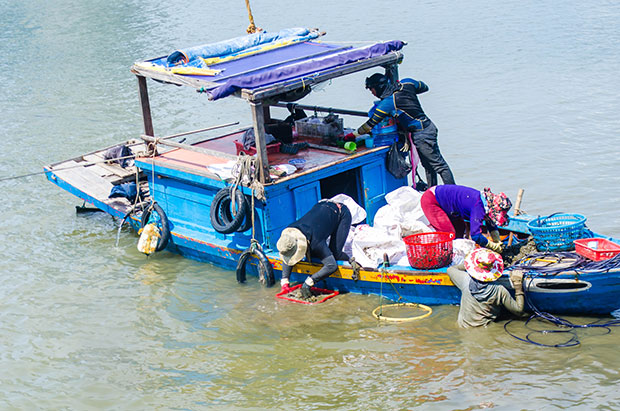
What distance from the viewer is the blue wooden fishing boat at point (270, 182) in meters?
8.11

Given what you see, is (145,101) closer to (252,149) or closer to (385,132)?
(252,149)

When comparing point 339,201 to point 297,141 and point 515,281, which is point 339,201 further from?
point 515,281

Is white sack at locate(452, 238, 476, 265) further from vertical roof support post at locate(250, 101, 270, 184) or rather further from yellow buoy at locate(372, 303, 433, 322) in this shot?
vertical roof support post at locate(250, 101, 270, 184)

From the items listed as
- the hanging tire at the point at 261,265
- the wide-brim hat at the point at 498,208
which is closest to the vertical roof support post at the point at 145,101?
the hanging tire at the point at 261,265

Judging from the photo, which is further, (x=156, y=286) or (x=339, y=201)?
(x=156, y=286)

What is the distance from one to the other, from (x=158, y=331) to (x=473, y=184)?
645 cm

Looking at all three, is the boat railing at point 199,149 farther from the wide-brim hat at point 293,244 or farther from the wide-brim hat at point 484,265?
the wide-brim hat at point 484,265

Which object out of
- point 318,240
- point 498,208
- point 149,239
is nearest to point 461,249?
point 498,208

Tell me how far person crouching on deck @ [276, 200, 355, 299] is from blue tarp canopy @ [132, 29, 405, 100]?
1579mm

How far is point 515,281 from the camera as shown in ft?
24.2

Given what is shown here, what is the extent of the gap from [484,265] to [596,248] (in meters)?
1.29

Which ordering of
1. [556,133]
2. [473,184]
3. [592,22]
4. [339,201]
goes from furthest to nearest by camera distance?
[592,22]
[556,133]
[473,184]
[339,201]

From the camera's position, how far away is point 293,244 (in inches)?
323

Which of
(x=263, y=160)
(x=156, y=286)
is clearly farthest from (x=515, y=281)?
(x=156, y=286)
